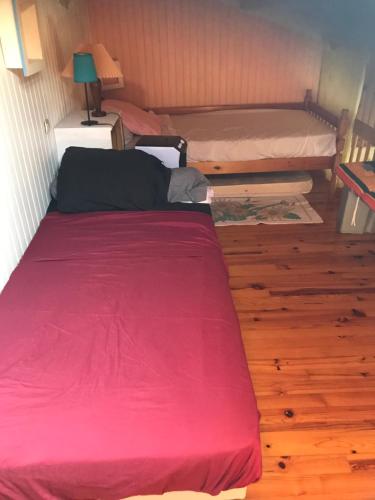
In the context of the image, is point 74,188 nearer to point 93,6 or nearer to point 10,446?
point 10,446

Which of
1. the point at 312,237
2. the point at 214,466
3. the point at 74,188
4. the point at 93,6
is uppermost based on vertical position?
the point at 93,6

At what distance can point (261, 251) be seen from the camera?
2.88 m

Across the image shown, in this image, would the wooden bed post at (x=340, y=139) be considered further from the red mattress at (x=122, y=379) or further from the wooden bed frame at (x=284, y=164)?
the red mattress at (x=122, y=379)

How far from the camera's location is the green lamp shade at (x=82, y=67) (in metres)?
2.43

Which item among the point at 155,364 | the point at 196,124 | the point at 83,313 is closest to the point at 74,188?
the point at 83,313

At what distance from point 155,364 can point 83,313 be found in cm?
39

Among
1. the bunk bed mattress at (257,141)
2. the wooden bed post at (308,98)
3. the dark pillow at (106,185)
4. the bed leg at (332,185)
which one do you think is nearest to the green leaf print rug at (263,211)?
the bed leg at (332,185)

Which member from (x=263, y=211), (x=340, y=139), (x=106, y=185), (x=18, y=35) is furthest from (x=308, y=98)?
(x=18, y=35)

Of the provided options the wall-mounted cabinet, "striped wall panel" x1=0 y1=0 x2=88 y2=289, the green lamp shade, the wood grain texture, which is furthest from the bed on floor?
the wood grain texture

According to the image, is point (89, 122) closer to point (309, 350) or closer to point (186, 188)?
point (186, 188)

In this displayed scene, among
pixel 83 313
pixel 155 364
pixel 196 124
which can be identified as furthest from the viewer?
pixel 196 124

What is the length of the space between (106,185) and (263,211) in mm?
1615

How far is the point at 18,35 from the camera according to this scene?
68.9 inches

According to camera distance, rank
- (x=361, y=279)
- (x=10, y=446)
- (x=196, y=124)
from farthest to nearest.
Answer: (x=196, y=124), (x=361, y=279), (x=10, y=446)
